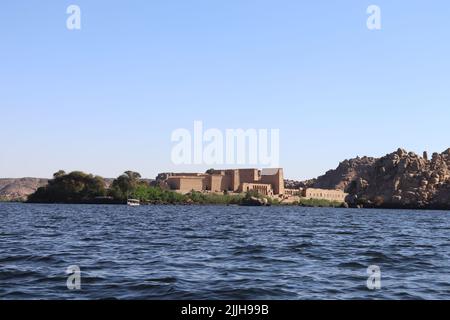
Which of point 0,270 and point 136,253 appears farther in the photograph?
point 136,253

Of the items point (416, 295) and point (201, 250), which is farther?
point (201, 250)

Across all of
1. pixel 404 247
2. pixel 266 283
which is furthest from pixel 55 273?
pixel 404 247
